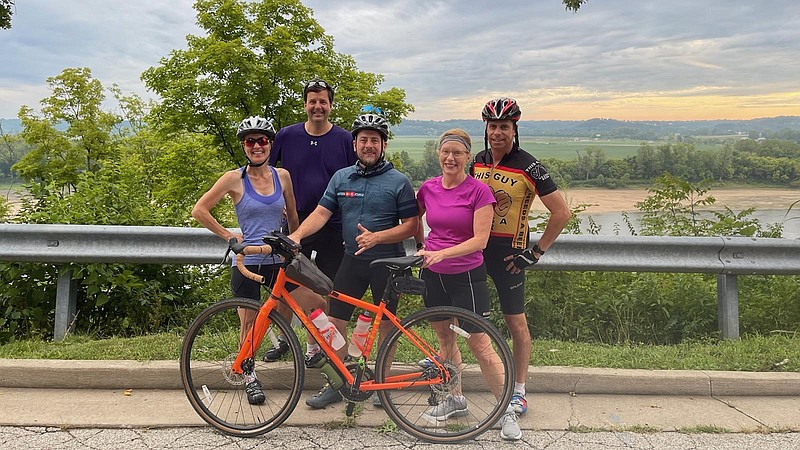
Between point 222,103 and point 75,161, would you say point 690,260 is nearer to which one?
point 222,103

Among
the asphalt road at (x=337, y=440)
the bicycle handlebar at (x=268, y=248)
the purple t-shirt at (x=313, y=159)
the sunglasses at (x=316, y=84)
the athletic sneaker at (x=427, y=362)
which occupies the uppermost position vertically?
the sunglasses at (x=316, y=84)

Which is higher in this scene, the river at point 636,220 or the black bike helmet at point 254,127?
the black bike helmet at point 254,127

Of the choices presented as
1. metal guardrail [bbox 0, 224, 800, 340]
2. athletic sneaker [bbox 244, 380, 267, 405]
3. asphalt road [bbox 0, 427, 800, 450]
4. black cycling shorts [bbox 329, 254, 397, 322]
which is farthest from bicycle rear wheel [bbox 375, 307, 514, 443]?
metal guardrail [bbox 0, 224, 800, 340]

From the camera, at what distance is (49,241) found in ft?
15.6

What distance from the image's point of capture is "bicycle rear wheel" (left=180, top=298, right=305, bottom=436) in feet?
Result: 11.4

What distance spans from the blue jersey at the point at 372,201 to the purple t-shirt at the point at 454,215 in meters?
0.14

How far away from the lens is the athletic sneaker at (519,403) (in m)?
3.63

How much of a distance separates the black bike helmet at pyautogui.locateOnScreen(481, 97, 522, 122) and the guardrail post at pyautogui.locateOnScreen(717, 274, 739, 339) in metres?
2.77

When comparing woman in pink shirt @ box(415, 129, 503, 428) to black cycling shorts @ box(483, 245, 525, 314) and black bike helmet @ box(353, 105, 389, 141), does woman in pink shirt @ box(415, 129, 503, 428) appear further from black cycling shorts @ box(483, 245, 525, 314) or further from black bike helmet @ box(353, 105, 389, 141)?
black bike helmet @ box(353, 105, 389, 141)

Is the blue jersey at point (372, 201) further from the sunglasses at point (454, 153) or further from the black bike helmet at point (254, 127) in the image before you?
the black bike helmet at point (254, 127)

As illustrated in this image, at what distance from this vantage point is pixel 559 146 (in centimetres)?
589

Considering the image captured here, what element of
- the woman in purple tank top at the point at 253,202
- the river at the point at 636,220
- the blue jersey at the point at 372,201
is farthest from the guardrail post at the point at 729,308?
the woman in purple tank top at the point at 253,202

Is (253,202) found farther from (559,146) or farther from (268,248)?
(559,146)

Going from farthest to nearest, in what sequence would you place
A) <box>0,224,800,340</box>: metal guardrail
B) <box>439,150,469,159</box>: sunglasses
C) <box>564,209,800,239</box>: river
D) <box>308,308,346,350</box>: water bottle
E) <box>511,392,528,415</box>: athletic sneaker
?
<box>564,209,800,239</box>: river, <box>0,224,800,340</box>: metal guardrail, <box>511,392,528,415</box>: athletic sneaker, <box>308,308,346,350</box>: water bottle, <box>439,150,469,159</box>: sunglasses
